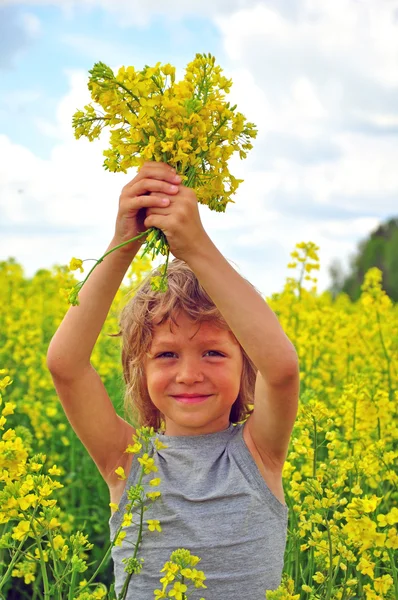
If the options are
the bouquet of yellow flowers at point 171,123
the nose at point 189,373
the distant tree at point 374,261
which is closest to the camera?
the bouquet of yellow flowers at point 171,123

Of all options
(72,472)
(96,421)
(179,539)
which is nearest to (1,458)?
(96,421)

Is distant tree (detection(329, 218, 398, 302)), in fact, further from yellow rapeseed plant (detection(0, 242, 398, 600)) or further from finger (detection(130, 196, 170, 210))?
finger (detection(130, 196, 170, 210))

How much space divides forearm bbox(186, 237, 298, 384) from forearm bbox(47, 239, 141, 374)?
20 centimetres

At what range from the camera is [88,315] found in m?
1.97

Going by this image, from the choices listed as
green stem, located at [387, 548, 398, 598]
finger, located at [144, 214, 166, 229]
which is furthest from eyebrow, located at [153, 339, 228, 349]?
green stem, located at [387, 548, 398, 598]

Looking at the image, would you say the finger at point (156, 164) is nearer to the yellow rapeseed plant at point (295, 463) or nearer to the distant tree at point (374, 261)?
the yellow rapeseed plant at point (295, 463)

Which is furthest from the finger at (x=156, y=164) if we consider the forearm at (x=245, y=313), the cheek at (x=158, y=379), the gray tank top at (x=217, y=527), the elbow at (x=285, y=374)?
the gray tank top at (x=217, y=527)

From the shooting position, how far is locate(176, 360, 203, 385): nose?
2109 millimetres

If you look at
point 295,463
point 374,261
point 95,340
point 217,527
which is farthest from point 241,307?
point 374,261

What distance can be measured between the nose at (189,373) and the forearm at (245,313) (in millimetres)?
274

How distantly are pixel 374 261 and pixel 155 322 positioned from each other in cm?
5160

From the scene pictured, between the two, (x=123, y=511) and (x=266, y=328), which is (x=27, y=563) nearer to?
(x=123, y=511)

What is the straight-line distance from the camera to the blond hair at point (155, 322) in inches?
85.7

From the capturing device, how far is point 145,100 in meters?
1.62
